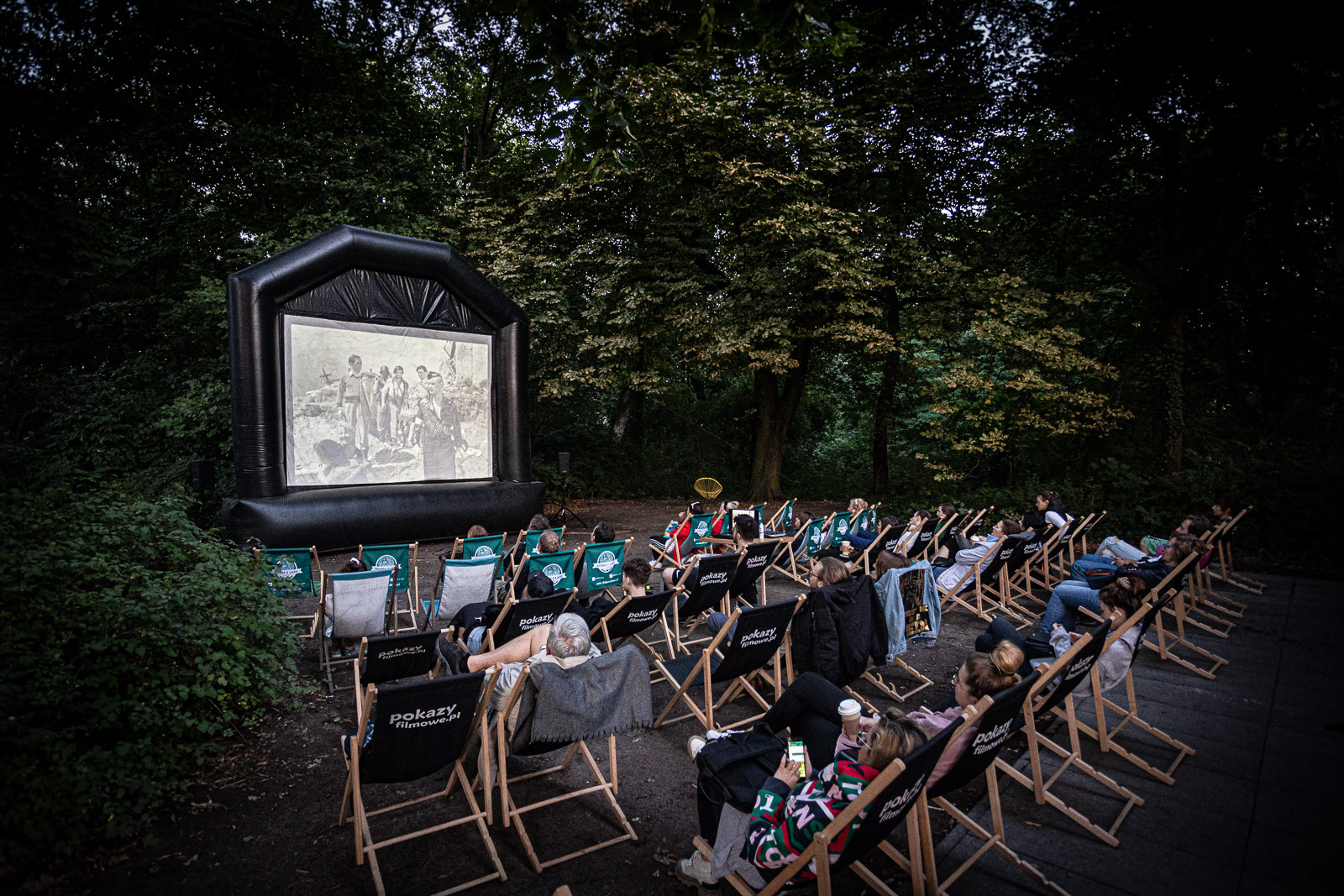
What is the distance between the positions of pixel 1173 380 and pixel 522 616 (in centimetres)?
1240

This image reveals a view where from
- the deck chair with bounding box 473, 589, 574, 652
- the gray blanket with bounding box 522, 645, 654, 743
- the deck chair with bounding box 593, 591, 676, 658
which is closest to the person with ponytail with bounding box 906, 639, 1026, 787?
the gray blanket with bounding box 522, 645, 654, 743

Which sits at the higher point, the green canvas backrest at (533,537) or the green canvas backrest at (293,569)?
the green canvas backrest at (533,537)

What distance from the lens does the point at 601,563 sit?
664 cm

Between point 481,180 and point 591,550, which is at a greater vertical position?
point 481,180

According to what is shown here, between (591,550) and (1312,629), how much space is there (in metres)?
7.00

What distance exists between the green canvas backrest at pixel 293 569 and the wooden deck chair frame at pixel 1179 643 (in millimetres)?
6594

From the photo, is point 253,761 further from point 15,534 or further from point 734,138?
point 734,138

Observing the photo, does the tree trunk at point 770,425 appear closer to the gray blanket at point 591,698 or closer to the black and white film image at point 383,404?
the black and white film image at point 383,404

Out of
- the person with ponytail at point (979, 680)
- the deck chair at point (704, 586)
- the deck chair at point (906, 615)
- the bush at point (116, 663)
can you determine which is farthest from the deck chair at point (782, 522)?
the bush at point (116, 663)

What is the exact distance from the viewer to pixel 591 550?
254 inches

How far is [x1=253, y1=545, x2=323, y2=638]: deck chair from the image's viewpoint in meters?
5.25

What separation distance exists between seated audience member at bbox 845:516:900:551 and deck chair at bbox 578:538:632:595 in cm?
262

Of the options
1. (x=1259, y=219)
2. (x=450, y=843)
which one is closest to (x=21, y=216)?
(x=450, y=843)

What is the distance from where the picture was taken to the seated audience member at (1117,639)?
13.1 feet
